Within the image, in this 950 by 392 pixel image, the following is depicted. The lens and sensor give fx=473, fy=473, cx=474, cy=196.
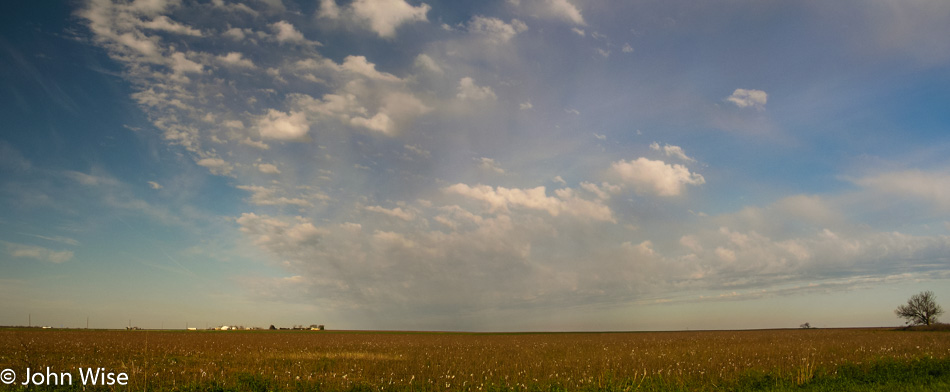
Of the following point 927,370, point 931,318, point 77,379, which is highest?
point 77,379

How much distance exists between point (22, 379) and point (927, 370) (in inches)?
1268

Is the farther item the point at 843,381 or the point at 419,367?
the point at 419,367

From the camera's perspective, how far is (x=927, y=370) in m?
18.9

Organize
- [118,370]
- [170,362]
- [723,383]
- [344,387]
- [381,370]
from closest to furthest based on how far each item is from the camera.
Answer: [344,387] → [723,383] → [118,370] → [381,370] → [170,362]

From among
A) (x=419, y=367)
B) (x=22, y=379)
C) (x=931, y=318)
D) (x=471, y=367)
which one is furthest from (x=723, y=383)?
(x=931, y=318)

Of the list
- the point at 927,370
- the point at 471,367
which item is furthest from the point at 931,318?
the point at 471,367

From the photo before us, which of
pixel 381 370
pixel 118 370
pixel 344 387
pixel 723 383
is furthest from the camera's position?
pixel 381 370

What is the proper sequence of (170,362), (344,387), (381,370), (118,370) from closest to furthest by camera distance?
1. (344,387)
2. (118,370)
3. (381,370)
4. (170,362)

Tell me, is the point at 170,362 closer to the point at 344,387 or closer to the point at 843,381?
the point at 344,387

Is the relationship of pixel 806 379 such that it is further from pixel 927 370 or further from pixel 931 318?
pixel 931 318

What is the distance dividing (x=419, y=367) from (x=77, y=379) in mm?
11339

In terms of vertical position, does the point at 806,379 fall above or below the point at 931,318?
above

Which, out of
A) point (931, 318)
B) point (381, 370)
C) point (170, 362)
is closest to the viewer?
point (381, 370)

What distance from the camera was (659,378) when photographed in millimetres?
16219
